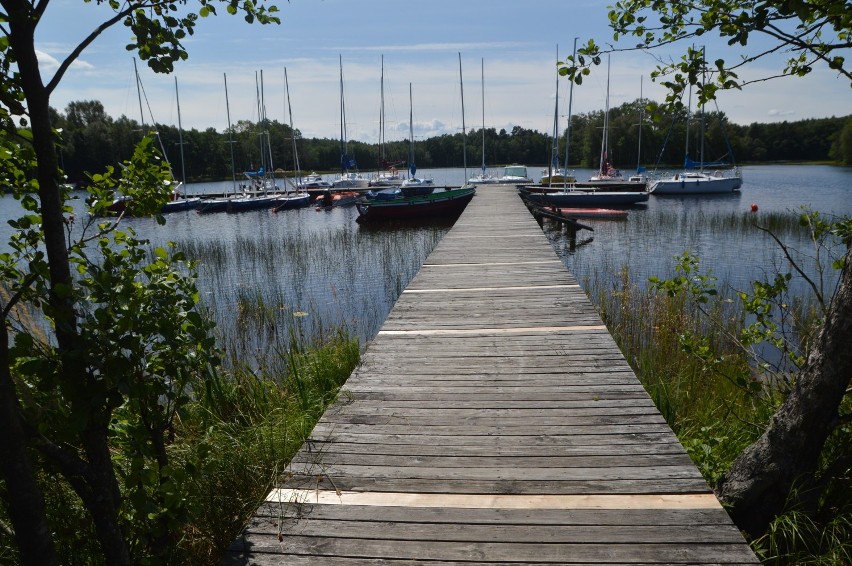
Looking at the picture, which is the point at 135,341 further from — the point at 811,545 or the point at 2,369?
the point at 811,545

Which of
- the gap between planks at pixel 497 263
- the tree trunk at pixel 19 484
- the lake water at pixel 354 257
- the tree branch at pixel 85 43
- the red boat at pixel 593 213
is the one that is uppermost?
the tree branch at pixel 85 43

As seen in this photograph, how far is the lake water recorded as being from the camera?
9.69m

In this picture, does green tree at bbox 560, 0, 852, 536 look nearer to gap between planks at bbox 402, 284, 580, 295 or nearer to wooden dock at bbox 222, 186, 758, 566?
wooden dock at bbox 222, 186, 758, 566

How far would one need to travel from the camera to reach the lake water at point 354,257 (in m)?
9.69

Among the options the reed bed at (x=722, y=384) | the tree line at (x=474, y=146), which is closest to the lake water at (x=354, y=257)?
the reed bed at (x=722, y=384)

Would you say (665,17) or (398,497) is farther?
(665,17)

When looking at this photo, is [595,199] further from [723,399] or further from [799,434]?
[799,434]

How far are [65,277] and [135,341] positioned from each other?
0.32 metres

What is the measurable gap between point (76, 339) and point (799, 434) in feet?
9.73

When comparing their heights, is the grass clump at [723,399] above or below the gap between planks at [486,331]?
below

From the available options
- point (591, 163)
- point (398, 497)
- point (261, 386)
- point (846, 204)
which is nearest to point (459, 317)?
point (261, 386)

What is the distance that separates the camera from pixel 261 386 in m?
5.41

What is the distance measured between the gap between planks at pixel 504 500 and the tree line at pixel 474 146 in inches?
1593

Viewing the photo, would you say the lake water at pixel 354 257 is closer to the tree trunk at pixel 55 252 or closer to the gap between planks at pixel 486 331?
the gap between planks at pixel 486 331
